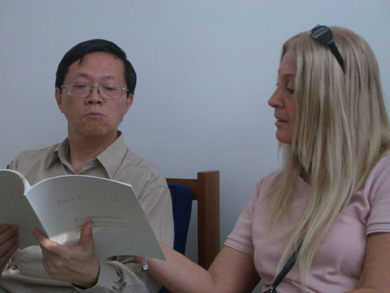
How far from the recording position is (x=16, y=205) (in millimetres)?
908

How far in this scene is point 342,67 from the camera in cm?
97

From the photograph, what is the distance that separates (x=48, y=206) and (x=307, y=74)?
0.60 meters

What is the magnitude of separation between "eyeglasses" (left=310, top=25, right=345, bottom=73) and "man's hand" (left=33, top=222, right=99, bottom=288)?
0.61m

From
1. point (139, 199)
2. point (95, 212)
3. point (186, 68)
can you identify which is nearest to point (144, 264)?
point (139, 199)

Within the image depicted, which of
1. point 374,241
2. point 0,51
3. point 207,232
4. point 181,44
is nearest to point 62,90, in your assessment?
point 181,44

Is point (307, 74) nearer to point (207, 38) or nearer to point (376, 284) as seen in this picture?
point (376, 284)

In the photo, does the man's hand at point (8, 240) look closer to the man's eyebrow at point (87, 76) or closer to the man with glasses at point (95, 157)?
the man with glasses at point (95, 157)

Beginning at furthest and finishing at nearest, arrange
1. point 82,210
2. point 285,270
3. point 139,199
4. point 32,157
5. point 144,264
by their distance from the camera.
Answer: point 32,157
point 139,199
point 144,264
point 285,270
point 82,210

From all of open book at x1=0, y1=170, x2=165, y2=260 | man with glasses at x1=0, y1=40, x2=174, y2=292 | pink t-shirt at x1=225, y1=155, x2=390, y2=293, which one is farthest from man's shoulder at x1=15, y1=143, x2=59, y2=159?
pink t-shirt at x1=225, y1=155, x2=390, y2=293

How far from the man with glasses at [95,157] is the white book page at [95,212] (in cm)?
20

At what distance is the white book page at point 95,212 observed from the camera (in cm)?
81

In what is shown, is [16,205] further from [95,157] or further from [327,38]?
[327,38]

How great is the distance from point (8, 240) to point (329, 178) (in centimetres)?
73

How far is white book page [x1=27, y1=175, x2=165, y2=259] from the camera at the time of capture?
0.81m
